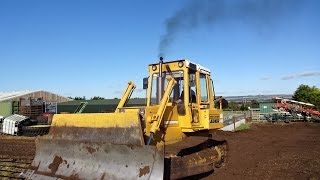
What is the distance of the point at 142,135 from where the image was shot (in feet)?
22.4

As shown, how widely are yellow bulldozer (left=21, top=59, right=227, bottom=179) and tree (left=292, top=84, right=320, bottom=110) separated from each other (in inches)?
1504

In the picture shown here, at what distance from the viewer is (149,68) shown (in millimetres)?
8812

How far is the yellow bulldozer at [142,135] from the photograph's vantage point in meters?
6.70

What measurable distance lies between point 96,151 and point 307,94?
1724 inches

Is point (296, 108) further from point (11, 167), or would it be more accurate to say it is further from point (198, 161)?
point (11, 167)

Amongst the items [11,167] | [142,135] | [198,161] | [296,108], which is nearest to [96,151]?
[142,135]

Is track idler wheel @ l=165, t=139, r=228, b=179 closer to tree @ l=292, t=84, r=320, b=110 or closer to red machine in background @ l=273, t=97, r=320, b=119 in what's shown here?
red machine in background @ l=273, t=97, r=320, b=119

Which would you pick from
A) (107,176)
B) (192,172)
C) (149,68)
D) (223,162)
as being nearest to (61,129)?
(107,176)

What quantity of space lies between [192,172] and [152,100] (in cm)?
206

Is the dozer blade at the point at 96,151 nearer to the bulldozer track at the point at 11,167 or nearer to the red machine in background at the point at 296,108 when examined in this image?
the bulldozer track at the point at 11,167

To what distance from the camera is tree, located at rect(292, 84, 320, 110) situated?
4392cm

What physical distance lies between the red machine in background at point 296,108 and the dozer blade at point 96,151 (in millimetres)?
28985

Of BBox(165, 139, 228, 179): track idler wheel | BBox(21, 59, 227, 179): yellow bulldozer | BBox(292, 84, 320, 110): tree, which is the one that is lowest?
BBox(165, 139, 228, 179): track idler wheel

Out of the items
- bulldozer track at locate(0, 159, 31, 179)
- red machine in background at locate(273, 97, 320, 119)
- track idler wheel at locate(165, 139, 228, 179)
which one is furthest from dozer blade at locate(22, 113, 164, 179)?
red machine in background at locate(273, 97, 320, 119)
